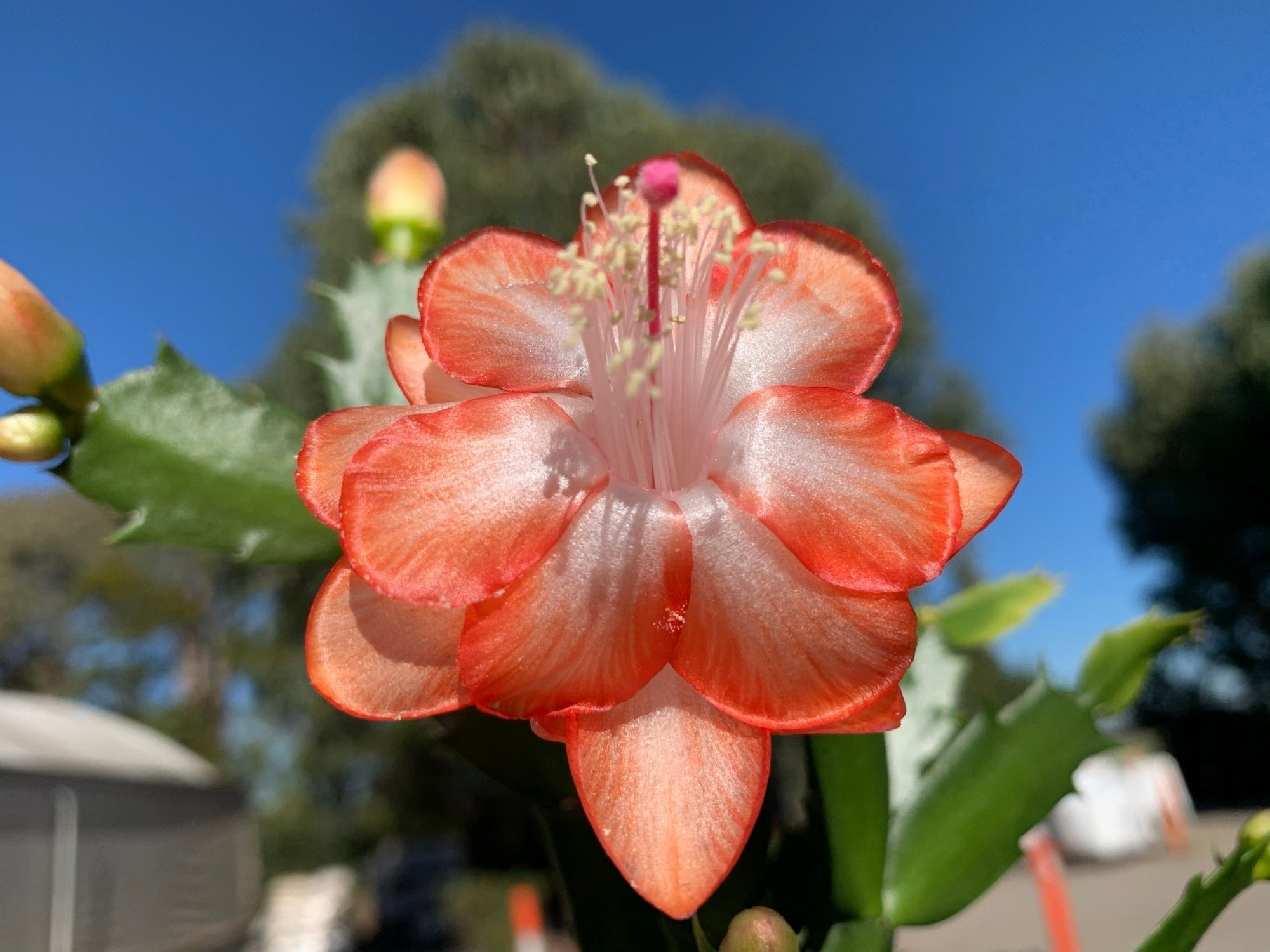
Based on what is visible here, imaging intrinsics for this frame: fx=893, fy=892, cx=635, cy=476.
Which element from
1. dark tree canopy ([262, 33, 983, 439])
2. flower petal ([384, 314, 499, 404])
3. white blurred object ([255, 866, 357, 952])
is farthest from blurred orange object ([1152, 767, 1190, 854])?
flower petal ([384, 314, 499, 404])

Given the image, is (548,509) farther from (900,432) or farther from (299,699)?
(299,699)

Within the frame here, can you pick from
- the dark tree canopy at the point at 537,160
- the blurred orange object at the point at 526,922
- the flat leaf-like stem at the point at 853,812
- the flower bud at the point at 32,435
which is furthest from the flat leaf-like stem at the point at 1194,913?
the dark tree canopy at the point at 537,160

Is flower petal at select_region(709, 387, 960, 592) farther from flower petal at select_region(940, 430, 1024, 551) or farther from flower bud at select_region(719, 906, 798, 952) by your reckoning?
flower bud at select_region(719, 906, 798, 952)

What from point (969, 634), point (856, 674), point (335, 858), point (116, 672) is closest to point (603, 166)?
point (969, 634)

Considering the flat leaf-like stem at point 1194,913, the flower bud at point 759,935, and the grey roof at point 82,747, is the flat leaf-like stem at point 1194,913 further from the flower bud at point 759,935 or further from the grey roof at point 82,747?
the grey roof at point 82,747

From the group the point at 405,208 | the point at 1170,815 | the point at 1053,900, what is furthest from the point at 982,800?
the point at 1170,815

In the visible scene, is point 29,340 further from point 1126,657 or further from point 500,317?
point 1126,657
